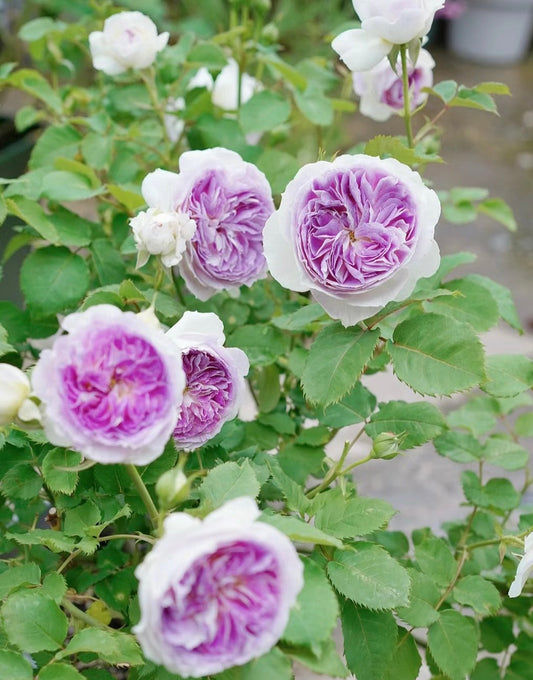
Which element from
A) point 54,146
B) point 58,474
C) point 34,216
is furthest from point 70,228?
point 58,474

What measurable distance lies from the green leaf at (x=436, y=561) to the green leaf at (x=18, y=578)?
27cm

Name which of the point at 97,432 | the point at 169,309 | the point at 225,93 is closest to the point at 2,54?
the point at 225,93

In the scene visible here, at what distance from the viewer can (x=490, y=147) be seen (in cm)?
257

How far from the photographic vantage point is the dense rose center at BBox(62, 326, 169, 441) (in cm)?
34

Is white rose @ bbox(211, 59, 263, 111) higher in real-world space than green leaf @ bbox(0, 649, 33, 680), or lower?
higher

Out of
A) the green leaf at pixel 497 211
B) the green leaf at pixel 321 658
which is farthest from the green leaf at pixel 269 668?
the green leaf at pixel 497 211

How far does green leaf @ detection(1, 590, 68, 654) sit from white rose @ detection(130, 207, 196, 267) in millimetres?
211

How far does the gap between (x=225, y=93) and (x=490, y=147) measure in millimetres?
1869

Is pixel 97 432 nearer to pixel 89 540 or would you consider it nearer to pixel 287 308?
pixel 89 540

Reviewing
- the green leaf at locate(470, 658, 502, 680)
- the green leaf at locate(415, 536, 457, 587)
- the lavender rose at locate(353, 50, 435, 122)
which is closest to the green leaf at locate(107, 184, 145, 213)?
the lavender rose at locate(353, 50, 435, 122)

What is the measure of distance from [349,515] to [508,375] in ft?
0.68

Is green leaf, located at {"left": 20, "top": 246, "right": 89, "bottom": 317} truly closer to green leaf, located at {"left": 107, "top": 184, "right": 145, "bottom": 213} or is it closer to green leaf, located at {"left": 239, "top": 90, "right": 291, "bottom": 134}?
green leaf, located at {"left": 107, "top": 184, "right": 145, "bottom": 213}

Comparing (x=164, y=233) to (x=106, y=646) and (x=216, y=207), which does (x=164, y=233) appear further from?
(x=106, y=646)

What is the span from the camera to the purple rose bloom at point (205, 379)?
45 centimetres
